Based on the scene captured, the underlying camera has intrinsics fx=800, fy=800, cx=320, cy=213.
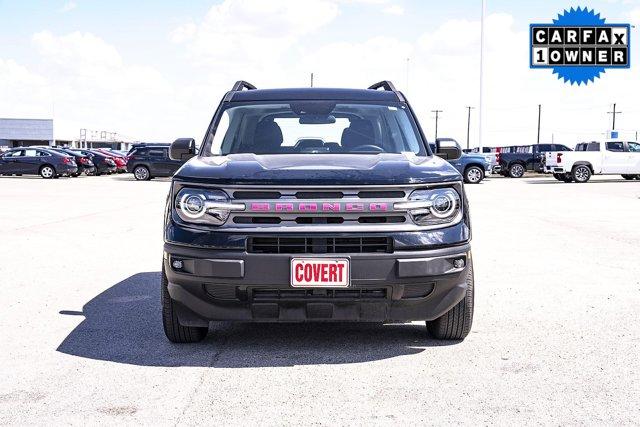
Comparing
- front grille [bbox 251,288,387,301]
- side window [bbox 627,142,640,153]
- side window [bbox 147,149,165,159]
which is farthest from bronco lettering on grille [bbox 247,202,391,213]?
side window [bbox 627,142,640,153]

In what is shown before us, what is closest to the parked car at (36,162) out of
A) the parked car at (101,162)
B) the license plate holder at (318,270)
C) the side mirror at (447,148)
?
the parked car at (101,162)

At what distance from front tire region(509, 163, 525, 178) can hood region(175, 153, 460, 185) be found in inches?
1439

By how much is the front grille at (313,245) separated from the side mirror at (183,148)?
1797 mm

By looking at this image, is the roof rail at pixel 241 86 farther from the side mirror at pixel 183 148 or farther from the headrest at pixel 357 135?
the headrest at pixel 357 135

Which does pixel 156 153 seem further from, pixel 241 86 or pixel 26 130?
pixel 26 130

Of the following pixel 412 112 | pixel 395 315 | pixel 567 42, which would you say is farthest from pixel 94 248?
pixel 567 42

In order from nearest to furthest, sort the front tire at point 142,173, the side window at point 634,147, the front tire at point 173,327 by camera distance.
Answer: the front tire at point 173,327
the side window at point 634,147
the front tire at point 142,173

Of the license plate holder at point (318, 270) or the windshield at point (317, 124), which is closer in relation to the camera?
the license plate holder at point (318, 270)

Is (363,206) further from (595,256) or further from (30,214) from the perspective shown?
(30,214)

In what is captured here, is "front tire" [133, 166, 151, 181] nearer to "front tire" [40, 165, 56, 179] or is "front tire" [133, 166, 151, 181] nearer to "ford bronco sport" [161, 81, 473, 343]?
"front tire" [40, 165, 56, 179]

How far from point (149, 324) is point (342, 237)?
205 centimetres

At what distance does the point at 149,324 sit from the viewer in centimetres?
595

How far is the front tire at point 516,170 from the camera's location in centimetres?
4062

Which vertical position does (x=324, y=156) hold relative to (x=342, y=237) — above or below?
above
